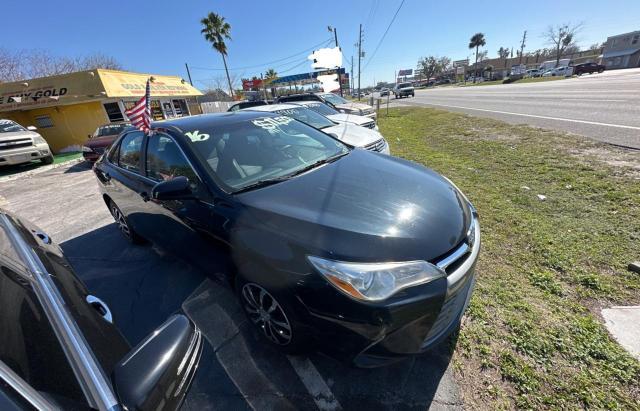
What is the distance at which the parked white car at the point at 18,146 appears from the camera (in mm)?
9680

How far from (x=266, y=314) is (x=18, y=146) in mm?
13231

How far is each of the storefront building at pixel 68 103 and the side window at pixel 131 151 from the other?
572 inches

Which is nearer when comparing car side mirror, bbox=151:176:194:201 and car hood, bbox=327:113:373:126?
car side mirror, bbox=151:176:194:201

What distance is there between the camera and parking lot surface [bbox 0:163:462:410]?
1793mm

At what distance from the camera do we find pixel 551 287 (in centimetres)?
244

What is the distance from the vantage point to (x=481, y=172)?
5.32m

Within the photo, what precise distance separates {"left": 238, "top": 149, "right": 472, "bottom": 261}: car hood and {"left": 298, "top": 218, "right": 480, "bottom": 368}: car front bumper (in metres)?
0.21

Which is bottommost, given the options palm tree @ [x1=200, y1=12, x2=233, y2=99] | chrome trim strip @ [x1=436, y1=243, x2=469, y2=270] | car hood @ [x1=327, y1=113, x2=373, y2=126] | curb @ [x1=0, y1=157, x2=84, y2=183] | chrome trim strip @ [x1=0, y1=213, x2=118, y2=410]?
curb @ [x1=0, y1=157, x2=84, y2=183]

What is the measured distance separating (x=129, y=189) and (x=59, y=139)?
57.0 ft

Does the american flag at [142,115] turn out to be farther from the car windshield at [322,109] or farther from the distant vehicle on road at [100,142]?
the distant vehicle on road at [100,142]

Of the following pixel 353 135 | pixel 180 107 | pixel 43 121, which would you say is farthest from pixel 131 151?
pixel 180 107

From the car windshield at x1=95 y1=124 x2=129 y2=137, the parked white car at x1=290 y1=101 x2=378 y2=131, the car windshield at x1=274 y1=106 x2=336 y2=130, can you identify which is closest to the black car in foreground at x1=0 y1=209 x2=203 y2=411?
the car windshield at x1=274 y1=106 x2=336 y2=130

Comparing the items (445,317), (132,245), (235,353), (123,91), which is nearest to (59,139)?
(123,91)

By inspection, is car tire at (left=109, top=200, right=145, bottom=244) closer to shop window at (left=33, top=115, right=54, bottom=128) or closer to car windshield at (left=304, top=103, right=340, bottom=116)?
car windshield at (left=304, top=103, right=340, bottom=116)
